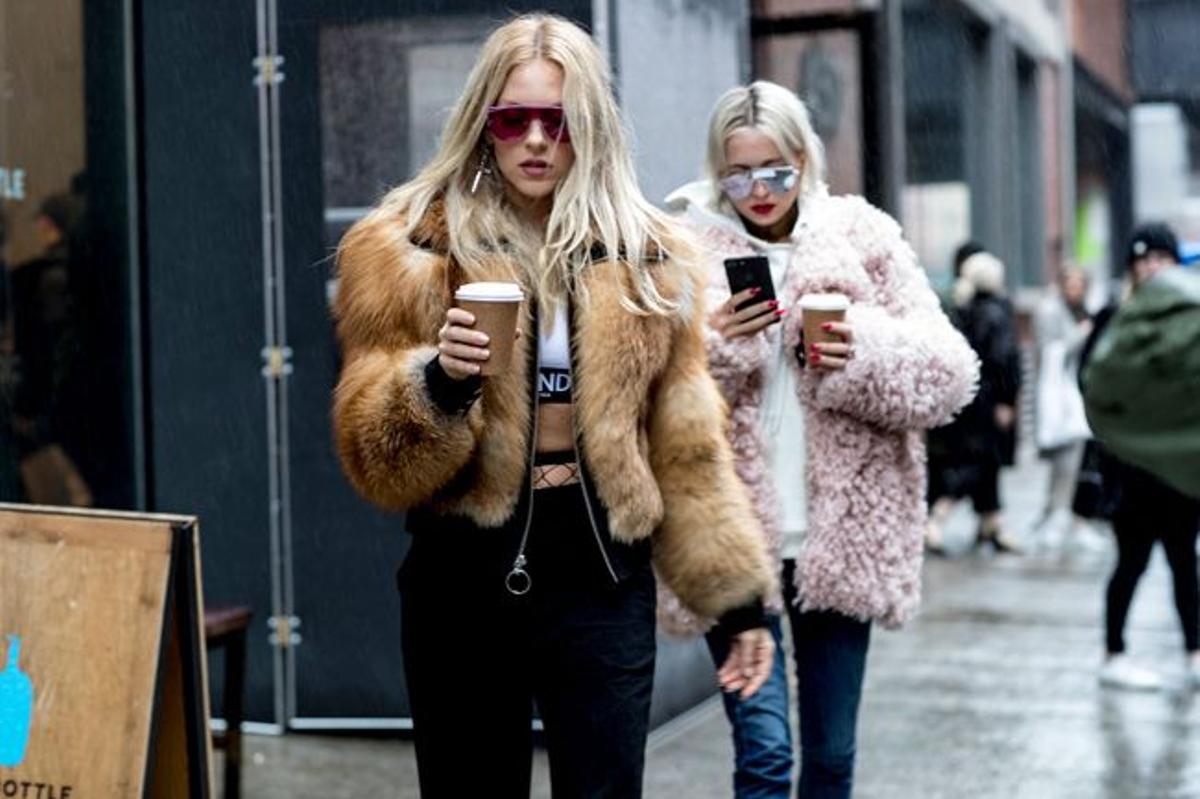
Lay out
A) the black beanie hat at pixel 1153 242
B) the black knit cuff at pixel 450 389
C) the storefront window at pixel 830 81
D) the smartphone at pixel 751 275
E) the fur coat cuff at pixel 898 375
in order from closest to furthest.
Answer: the black knit cuff at pixel 450 389 → the smartphone at pixel 751 275 → the fur coat cuff at pixel 898 375 → the black beanie hat at pixel 1153 242 → the storefront window at pixel 830 81

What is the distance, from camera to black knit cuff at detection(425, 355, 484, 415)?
3230mm

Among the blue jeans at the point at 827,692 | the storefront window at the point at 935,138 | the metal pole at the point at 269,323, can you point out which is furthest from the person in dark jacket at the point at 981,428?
the blue jeans at the point at 827,692

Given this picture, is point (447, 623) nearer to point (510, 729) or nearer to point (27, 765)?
point (510, 729)

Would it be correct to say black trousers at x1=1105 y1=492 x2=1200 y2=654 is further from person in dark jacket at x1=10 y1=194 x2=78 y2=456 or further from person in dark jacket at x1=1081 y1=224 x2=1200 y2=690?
person in dark jacket at x1=10 y1=194 x2=78 y2=456

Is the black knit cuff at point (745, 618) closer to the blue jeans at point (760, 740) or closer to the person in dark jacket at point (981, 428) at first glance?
the blue jeans at point (760, 740)

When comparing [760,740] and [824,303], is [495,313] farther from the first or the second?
[760,740]

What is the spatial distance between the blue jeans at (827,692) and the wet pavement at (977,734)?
175 cm

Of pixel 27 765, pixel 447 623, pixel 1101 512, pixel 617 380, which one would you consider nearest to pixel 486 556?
pixel 447 623

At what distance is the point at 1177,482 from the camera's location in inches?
79.3

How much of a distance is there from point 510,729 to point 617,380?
65 centimetres

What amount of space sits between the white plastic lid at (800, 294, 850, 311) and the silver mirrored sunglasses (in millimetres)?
328

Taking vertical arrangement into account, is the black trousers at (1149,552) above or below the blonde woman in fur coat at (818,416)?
below

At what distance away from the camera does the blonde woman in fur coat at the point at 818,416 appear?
4.30 metres

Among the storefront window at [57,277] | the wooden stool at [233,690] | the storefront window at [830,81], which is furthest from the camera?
the storefront window at [830,81]
